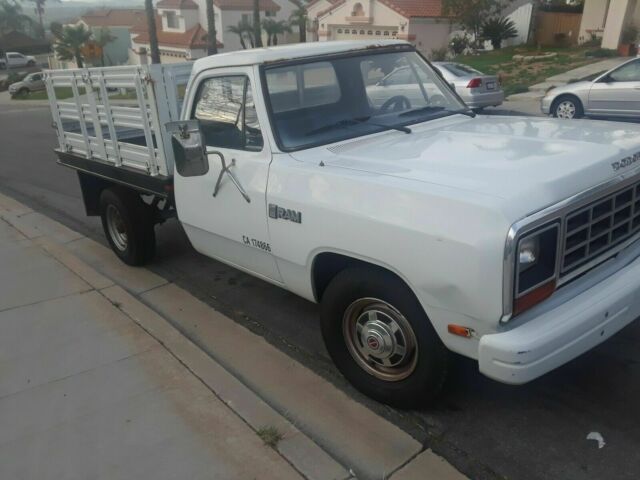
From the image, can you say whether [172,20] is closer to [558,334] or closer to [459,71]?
[459,71]

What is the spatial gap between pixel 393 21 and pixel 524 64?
12521 millimetres

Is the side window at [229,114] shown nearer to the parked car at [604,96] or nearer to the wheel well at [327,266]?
the wheel well at [327,266]

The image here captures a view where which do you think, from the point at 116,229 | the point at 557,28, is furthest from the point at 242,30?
the point at 116,229

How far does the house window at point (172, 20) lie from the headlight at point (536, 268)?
54876 mm

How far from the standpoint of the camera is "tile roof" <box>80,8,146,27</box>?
6344 centimetres

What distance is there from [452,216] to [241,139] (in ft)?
5.95

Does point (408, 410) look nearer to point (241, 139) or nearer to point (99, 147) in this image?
point (241, 139)

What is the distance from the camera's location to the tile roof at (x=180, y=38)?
4875cm

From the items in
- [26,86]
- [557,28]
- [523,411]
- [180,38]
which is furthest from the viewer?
[180,38]

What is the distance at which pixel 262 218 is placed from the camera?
11.9 ft

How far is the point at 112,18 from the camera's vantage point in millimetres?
65812

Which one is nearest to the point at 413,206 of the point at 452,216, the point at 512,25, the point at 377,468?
the point at 452,216

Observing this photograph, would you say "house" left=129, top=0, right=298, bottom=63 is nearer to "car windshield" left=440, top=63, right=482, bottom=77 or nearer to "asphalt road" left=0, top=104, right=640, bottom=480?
"car windshield" left=440, top=63, right=482, bottom=77

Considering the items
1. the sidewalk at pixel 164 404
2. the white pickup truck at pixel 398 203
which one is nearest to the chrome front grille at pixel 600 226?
the white pickup truck at pixel 398 203
